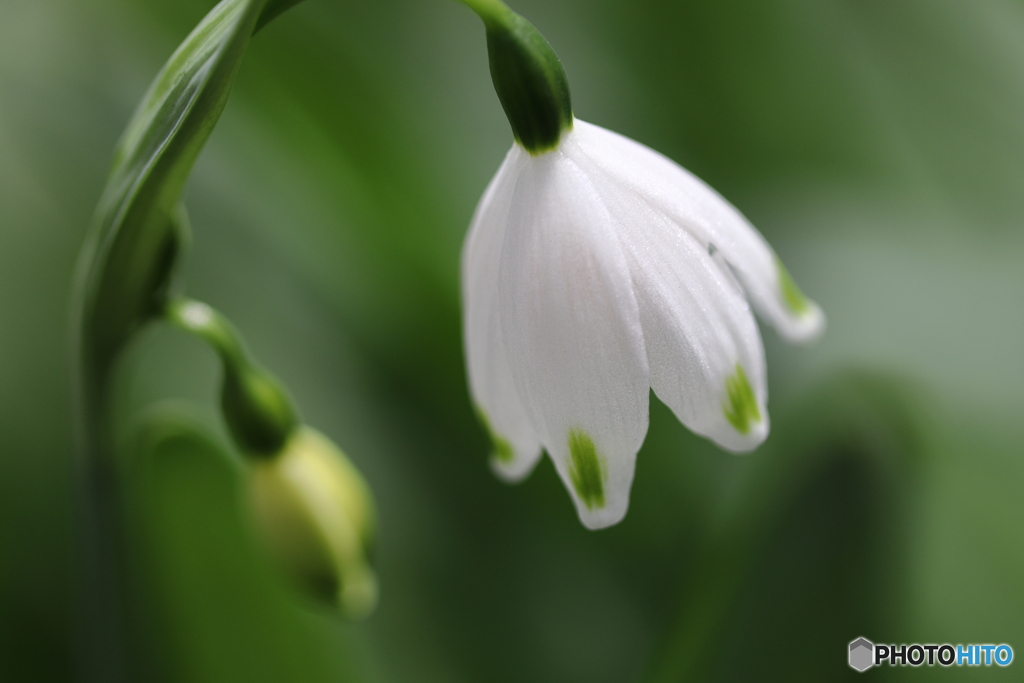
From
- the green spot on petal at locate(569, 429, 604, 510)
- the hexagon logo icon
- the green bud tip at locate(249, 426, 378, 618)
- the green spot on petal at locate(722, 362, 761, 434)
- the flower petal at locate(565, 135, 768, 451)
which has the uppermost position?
the flower petal at locate(565, 135, 768, 451)

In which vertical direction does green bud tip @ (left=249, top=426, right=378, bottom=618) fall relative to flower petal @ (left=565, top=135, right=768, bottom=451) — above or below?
below

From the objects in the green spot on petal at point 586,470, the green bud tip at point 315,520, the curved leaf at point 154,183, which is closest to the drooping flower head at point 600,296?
the green spot on petal at point 586,470

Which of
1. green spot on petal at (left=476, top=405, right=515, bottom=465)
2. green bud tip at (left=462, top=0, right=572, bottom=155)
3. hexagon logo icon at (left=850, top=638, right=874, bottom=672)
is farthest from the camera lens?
hexagon logo icon at (left=850, top=638, right=874, bottom=672)

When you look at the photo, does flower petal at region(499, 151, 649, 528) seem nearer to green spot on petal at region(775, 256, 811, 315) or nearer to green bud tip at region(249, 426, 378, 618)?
green spot on petal at region(775, 256, 811, 315)

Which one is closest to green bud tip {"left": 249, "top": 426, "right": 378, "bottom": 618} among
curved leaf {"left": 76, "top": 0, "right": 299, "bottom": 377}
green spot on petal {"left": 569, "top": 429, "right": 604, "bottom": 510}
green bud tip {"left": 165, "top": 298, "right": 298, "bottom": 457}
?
green bud tip {"left": 165, "top": 298, "right": 298, "bottom": 457}

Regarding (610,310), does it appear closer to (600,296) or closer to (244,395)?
(600,296)

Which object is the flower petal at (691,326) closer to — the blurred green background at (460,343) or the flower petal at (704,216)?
the flower petal at (704,216)

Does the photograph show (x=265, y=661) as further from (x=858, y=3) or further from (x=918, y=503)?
(x=858, y=3)
